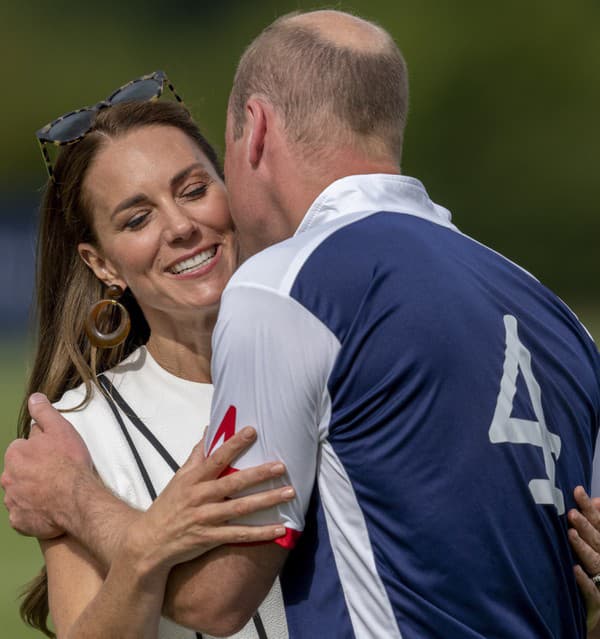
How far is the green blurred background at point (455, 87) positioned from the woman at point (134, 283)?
18244mm

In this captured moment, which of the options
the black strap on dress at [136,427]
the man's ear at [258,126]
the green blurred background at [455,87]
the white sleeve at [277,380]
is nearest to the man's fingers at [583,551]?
the white sleeve at [277,380]

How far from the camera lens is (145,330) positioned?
3234 millimetres

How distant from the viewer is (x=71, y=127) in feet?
10.4

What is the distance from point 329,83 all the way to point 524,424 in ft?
2.25

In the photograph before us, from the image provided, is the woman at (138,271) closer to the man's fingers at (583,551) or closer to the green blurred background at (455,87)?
the man's fingers at (583,551)

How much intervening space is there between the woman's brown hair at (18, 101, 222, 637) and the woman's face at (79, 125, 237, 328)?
0.05m

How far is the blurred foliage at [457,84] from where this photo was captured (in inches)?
929

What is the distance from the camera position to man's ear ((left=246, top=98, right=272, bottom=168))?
7.10ft

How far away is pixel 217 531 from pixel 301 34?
0.91 metres

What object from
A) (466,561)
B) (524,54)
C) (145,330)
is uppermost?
(466,561)

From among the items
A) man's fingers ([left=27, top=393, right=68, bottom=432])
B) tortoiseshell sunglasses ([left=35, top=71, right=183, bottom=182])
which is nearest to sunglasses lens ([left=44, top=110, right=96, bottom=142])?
tortoiseshell sunglasses ([left=35, top=71, right=183, bottom=182])

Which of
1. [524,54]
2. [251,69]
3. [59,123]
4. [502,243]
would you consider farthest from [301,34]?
[524,54]

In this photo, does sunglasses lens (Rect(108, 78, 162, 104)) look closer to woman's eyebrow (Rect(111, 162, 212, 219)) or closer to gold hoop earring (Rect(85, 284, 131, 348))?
woman's eyebrow (Rect(111, 162, 212, 219))

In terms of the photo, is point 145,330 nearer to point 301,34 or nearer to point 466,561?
point 301,34
